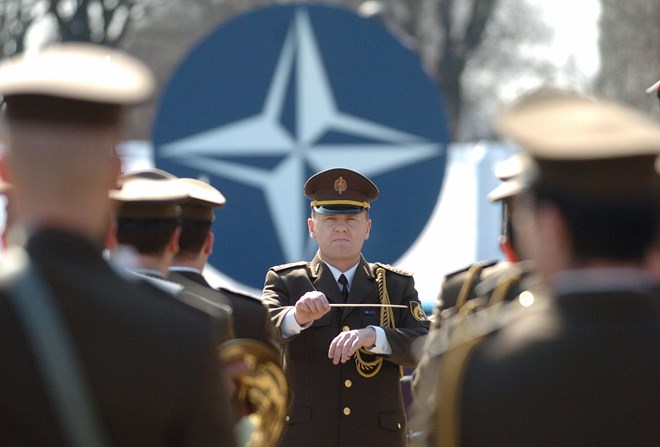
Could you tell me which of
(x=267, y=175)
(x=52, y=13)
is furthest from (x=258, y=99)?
(x=52, y=13)

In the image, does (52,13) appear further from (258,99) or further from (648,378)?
(648,378)

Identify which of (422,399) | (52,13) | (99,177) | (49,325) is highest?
(52,13)

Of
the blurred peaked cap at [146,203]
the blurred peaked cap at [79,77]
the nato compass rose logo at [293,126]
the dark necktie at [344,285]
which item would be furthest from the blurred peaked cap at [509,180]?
the nato compass rose logo at [293,126]

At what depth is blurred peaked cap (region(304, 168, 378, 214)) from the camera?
19.2 feet


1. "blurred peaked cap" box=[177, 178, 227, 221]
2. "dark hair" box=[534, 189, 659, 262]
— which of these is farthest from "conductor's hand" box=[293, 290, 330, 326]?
"dark hair" box=[534, 189, 659, 262]

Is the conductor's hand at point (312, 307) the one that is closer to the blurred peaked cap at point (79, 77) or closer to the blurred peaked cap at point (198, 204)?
the blurred peaked cap at point (198, 204)

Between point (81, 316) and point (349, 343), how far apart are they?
9.71 ft

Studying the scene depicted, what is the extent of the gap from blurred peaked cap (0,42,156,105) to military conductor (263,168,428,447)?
9.29 ft

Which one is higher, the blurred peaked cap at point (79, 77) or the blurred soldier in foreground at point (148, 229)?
the blurred peaked cap at point (79, 77)

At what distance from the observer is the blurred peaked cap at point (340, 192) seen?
19.2 ft

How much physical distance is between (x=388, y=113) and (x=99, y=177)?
5.60 meters

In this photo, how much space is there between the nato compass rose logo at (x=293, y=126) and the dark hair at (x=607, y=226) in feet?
17.7

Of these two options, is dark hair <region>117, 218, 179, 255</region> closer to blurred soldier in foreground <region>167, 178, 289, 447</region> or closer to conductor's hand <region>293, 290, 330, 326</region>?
blurred soldier in foreground <region>167, 178, 289, 447</region>

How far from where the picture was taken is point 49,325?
2287 millimetres
